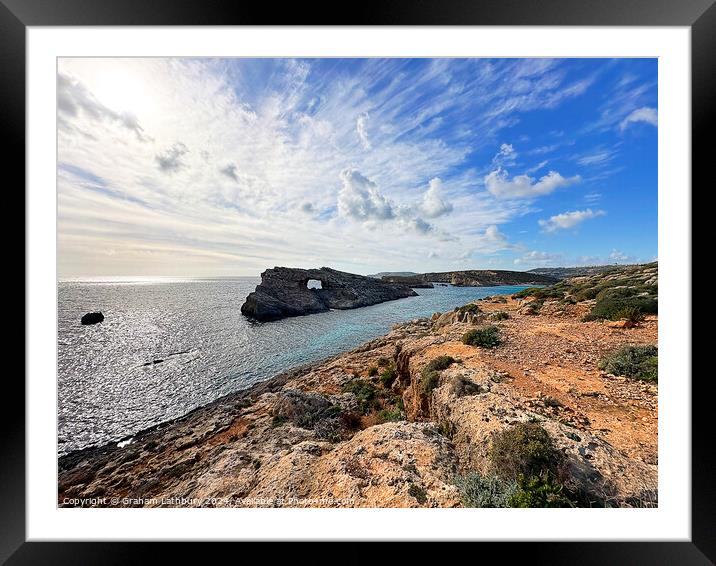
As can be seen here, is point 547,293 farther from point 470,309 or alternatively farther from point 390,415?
point 390,415

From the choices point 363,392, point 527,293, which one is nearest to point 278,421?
point 363,392

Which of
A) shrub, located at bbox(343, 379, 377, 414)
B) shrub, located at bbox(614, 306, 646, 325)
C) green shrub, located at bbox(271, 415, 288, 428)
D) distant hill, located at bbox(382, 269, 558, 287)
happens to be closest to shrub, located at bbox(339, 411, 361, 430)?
shrub, located at bbox(343, 379, 377, 414)

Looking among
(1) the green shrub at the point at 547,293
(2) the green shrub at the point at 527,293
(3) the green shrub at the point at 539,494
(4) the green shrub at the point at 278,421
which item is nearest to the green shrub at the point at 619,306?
(1) the green shrub at the point at 547,293

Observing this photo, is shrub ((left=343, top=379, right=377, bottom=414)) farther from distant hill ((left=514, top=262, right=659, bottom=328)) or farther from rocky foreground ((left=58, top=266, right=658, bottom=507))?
distant hill ((left=514, top=262, right=659, bottom=328))
